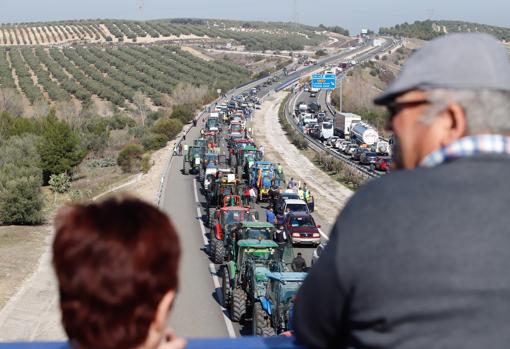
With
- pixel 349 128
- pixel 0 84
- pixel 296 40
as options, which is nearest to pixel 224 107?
pixel 349 128

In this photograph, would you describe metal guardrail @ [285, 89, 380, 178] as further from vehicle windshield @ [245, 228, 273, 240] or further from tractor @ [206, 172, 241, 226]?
vehicle windshield @ [245, 228, 273, 240]

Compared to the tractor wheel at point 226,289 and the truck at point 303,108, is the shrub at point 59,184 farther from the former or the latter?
the truck at point 303,108

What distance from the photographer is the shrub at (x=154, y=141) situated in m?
59.6

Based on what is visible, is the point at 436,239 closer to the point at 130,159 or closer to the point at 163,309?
the point at 163,309

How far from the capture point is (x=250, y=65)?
478ft

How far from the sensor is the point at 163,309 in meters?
2.19

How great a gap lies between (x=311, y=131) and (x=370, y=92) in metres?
28.6

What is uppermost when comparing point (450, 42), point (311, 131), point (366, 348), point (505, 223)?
point (450, 42)

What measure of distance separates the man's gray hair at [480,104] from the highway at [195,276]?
8.75 feet

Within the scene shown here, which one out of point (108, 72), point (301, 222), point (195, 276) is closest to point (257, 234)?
point (195, 276)

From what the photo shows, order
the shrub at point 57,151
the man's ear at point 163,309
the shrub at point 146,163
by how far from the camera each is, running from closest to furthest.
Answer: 1. the man's ear at point 163,309
2. the shrub at point 57,151
3. the shrub at point 146,163

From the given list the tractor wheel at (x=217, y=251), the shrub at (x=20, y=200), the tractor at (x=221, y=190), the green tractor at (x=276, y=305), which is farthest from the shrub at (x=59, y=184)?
the green tractor at (x=276, y=305)

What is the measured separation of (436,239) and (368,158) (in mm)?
47118

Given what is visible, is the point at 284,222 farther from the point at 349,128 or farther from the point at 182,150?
the point at 349,128
